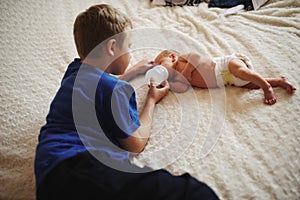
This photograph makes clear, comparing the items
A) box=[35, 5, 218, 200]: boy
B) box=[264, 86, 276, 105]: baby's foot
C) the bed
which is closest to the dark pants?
box=[35, 5, 218, 200]: boy

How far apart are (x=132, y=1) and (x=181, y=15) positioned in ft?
1.11

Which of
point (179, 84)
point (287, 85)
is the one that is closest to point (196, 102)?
point (179, 84)

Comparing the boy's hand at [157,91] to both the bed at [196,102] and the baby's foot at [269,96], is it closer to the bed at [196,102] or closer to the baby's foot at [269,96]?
the bed at [196,102]

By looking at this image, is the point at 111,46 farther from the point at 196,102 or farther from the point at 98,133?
the point at 196,102

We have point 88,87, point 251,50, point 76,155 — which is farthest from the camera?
point 251,50

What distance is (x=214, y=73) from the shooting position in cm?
114

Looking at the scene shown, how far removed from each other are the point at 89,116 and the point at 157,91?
1.16 ft

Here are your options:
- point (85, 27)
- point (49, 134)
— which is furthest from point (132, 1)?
point (49, 134)

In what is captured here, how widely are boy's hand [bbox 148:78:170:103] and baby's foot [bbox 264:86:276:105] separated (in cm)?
36

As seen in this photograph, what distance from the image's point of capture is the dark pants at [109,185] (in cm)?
62

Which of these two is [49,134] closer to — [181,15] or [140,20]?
[140,20]

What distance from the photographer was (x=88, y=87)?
79 cm

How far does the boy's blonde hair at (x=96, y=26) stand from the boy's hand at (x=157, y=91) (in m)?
0.27

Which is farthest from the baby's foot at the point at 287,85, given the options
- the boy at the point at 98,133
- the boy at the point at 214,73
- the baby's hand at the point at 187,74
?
the boy at the point at 98,133
